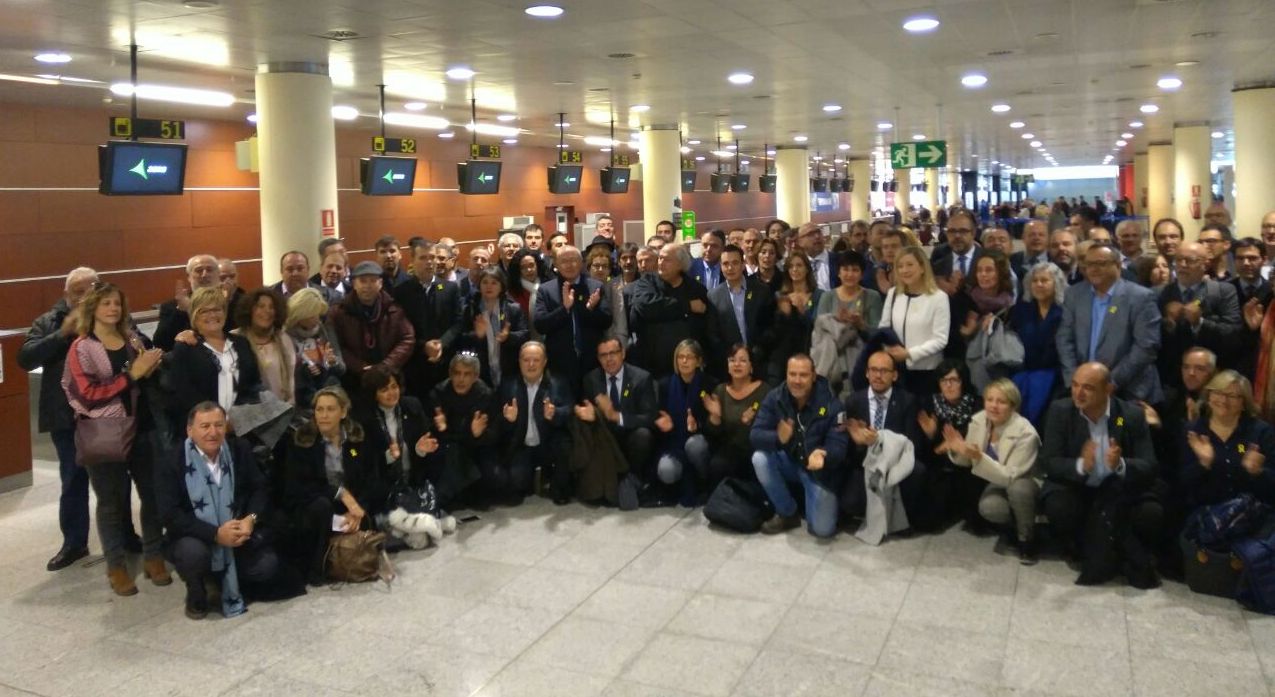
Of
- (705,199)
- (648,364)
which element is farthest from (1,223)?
(705,199)

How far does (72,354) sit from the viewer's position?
6195mm

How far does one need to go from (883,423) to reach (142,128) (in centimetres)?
826

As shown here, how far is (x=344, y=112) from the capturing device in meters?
16.8

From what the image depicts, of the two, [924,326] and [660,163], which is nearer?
[924,326]

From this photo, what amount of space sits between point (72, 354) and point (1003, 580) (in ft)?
18.9

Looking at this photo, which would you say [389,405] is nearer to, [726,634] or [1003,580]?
[726,634]

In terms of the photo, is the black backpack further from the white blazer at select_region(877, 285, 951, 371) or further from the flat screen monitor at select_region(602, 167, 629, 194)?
the flat screen monitor at select_region(602, 167, 629, 194)

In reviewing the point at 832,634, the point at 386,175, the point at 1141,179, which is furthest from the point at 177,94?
the point at 1141,179

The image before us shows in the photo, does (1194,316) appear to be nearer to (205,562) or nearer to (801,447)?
(801,447)

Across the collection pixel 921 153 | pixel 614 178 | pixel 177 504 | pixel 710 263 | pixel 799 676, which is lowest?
pixel 799 676

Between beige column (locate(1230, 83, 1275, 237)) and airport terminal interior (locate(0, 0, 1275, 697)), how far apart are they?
15.7 ft

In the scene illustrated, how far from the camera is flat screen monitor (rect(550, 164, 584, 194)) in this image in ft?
61.7

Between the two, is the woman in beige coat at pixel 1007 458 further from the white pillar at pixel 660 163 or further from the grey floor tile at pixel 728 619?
the white pillar at pixel 660 163

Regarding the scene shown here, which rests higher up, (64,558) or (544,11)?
(544,11)
